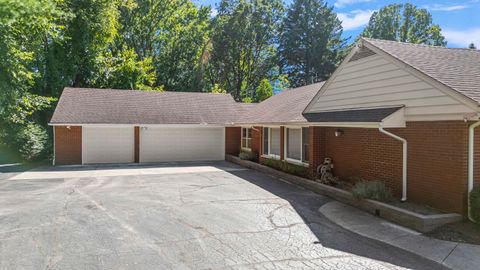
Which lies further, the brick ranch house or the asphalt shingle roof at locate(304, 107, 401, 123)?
the asphalt shingle roof at locate(304, 107, 401, 123)

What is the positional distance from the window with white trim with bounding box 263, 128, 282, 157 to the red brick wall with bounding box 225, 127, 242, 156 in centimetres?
426

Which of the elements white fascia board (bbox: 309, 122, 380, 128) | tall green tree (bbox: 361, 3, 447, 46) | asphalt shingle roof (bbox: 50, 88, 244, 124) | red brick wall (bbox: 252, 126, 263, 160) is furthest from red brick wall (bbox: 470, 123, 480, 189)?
tall green tree (bbox: 361, 3, 447, 46)

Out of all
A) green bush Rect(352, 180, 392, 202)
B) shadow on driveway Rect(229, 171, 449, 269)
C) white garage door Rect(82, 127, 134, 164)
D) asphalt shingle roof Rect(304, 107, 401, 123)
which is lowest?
shadow on driveway Rect(229, 171, 449, 269)

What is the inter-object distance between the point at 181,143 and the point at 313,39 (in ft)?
73.3

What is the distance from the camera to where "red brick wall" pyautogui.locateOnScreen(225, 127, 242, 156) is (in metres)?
20.1

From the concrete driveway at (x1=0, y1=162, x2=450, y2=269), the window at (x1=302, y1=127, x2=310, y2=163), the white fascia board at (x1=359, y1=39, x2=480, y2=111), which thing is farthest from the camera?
the window at (x1=302, y1=127, x2=310, y2=163)

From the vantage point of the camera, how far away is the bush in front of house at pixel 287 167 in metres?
12.2

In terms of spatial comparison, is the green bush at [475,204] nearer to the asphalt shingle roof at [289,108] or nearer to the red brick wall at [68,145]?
the asphalt shingle roof at [289,108]

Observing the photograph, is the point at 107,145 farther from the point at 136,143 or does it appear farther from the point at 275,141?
the point at 275,141

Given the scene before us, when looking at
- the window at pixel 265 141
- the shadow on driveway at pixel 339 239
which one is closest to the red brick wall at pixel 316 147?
the shadow on driveway at pixel 339 239

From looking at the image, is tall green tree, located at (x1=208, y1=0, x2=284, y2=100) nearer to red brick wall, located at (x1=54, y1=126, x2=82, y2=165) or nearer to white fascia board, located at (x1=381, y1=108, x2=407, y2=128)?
red brick wall, located at (x1=54, y1=126, x2=82, y2=165)

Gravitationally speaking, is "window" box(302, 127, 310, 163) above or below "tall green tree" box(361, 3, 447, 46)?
below

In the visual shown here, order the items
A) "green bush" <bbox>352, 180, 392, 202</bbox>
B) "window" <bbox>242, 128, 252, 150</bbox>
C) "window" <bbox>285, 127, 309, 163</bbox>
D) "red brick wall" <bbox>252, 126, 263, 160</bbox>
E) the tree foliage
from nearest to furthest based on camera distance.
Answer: "green bush" <bbox>352, 180, 392, 202</bbox> → "window" <bbox>285, 127, 309, 163</bbox> → "red brick wall" <bbox>252, 126, 263, 160</bbox> → "window" <bbox>242, 128, 252, 150</bbox> → the tree foliage

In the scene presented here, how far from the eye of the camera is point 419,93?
7.93m
